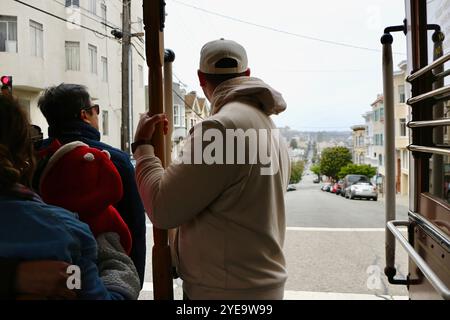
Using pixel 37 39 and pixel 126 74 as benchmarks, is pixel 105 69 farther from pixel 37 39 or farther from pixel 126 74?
pixel 37 39

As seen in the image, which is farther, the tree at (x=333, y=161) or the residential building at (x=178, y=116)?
the tree at (x=333, y=161)

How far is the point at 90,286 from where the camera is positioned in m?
0.80

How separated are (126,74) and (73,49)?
26cm

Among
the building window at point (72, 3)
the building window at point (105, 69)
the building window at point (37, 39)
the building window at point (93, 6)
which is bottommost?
the building window at point (105, 69)

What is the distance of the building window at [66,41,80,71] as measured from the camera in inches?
70.3

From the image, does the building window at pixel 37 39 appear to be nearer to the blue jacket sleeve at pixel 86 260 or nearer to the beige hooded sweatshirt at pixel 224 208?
the beige hooded sweatshirt at pixel 224 208

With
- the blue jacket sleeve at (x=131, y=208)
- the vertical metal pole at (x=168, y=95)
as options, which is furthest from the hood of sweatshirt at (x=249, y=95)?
the blue jacket sleeve at (x=131, y=208)

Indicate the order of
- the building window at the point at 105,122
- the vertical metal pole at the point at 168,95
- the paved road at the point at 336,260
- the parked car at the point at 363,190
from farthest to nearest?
the parked car at the point at 363,190
the paved road at the point at 336,260
the building window at the point at 105,122
the vertical metal pole at the point at 168,95

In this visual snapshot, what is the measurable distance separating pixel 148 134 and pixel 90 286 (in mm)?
435

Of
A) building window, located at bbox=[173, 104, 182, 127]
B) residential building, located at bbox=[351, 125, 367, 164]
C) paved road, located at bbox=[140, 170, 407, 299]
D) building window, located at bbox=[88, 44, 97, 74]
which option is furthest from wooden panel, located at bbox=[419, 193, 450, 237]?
residential building, located at bbox=[351, 125, 367, 164]

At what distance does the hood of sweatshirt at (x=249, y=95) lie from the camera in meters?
1.06

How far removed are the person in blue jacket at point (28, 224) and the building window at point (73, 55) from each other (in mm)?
1058

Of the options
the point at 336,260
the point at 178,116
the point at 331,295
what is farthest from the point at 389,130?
the point at 336,260
